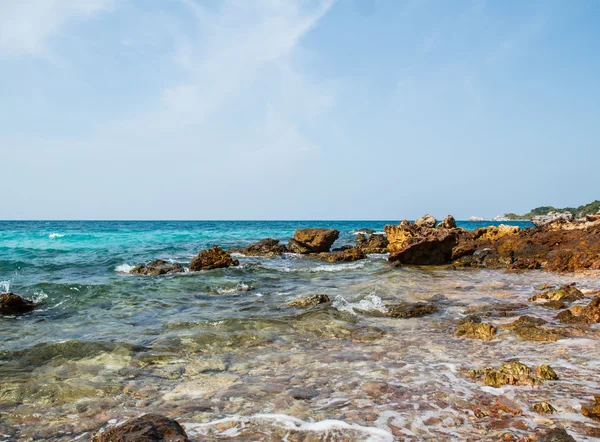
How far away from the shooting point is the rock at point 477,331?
6.81 m

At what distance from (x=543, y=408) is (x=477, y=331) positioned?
306cm

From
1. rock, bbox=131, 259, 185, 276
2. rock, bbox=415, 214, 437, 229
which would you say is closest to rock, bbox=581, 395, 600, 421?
rock, bbox=131, 259, 185, 276

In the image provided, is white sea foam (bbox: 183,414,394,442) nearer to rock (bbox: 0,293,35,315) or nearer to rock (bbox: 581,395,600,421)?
rock (bbox: 581,395,600,421)

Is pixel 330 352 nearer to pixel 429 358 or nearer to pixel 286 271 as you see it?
pixel 429 358

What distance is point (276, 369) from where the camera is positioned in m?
5.62

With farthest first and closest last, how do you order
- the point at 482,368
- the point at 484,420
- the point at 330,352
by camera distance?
the point at 330,352 → the point at 482,368 → the point at 484,420

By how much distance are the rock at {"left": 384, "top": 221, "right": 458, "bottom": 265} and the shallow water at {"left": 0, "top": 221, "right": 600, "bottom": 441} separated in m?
7.57

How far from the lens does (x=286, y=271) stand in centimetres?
1809

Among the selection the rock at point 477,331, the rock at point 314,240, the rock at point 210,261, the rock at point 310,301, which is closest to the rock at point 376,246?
the rock at point 314,240

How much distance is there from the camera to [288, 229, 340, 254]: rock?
85.9ft

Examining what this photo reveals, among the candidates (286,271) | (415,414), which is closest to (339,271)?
(286,271)

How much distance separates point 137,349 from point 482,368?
200 inches

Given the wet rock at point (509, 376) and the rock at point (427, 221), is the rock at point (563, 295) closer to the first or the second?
the wet rock at point (509, 376)

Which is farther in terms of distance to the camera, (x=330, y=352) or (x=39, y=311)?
(x=39, y=311)
